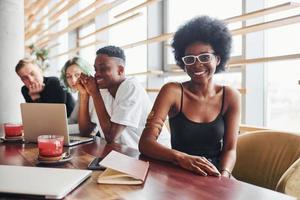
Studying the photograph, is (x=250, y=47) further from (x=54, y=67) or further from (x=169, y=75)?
(x=54, y=67)

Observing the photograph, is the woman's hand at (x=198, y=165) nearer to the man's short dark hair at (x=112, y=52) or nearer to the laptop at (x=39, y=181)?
the laptop at (x=39, y=181)

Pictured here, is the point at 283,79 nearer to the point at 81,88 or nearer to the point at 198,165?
the point at 81,88

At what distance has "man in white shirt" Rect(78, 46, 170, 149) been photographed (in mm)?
1666

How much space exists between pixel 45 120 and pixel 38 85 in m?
1.15

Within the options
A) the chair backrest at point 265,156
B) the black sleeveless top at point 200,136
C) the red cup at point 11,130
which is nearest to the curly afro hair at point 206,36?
the black sleeveless top at point 200,136

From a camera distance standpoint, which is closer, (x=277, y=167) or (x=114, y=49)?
(x=277, y=167)

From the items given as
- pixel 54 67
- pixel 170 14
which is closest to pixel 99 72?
pixel 170 14

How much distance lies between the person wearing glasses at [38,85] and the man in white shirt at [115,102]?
71 centimetres

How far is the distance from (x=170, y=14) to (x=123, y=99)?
2136mm

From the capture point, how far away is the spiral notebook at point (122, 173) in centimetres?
93

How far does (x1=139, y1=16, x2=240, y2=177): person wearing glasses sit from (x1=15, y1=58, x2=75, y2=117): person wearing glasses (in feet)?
4.33

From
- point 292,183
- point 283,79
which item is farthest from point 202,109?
point 283,79

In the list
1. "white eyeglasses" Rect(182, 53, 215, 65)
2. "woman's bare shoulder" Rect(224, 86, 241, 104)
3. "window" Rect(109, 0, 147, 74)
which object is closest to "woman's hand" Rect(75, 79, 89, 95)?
"white eyeglasses" Rect(182, 53, 215, 65)

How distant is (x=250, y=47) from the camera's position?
2471 mm
